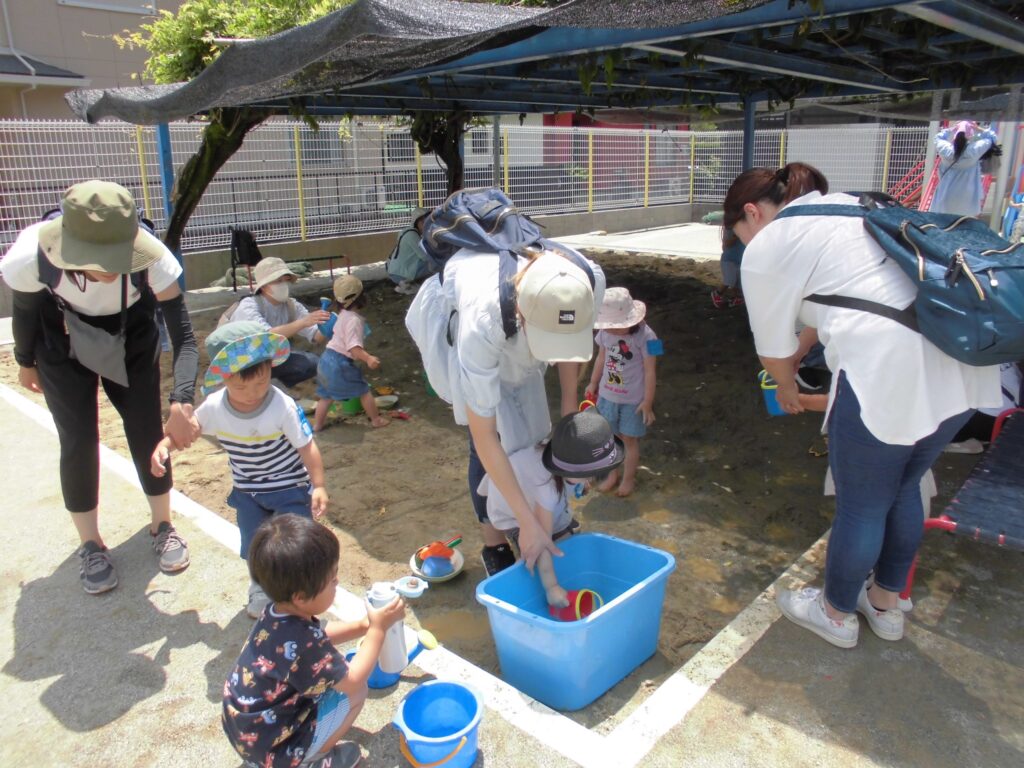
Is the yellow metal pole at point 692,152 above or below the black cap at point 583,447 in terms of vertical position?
above

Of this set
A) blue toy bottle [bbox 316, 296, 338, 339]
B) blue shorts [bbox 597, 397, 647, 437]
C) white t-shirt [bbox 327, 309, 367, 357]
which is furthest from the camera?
white t-shirt [bbox 327, 309, 367, 357]

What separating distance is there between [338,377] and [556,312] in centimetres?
334

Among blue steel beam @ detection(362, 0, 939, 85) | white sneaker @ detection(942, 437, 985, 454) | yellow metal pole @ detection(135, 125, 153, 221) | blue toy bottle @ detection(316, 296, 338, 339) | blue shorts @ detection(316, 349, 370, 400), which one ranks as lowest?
white sneaker @ detection(942, 437, 985, 454)

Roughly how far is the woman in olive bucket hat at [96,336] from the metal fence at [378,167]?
676 centimetres

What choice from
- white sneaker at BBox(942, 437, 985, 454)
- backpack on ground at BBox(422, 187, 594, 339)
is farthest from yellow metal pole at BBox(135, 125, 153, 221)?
white sneaker at BBox(942, 437, 985, 454)

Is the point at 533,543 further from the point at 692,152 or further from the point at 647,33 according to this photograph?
the point at 692,152

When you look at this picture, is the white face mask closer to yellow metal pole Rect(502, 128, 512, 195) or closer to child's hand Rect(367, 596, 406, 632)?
child's hand Rect(367, 596, 406, 632)

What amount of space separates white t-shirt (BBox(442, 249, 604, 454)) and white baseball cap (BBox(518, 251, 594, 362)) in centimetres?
13

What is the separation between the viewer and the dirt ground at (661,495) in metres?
3.12

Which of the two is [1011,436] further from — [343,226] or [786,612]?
[343,226]

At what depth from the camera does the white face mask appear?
470cm

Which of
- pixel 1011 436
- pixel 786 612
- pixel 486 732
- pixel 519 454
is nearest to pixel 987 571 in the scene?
pixel 1011 436

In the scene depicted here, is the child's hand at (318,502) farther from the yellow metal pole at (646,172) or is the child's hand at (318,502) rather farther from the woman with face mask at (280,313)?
the yellow metal pole at (646,172)

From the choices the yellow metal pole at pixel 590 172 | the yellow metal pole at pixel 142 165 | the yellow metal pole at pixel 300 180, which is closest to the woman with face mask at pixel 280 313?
the yellow metal pole at pixel 142 165
